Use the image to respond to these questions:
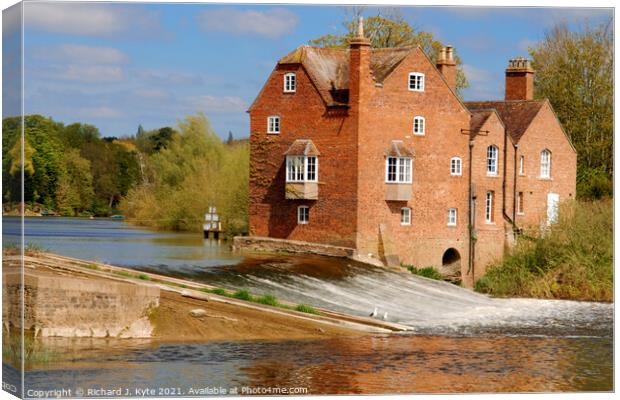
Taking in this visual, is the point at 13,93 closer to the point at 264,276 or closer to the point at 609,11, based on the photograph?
the point at 609,11

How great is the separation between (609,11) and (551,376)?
6.31 metres

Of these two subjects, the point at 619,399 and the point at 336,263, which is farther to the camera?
the point at 336,263

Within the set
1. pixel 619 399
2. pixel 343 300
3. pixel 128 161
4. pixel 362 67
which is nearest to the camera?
pixel 619 399

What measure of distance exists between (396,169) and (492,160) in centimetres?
547

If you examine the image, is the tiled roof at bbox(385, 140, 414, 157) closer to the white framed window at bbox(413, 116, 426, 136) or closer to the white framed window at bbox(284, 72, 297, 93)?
the white framed window at bbox(413, 116, 426, 136)

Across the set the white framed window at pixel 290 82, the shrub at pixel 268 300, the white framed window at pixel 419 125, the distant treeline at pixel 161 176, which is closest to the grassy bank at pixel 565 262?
the white framed window at pixel 419 125

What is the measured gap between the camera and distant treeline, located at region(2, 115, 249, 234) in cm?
3175

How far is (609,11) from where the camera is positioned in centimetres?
1995

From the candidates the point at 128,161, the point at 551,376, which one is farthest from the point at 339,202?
the point at 551,376

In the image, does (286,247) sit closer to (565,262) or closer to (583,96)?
(565,262)

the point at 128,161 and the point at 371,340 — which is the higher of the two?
the point at 128,161

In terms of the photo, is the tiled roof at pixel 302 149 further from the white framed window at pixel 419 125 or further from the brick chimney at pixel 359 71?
the white framed window at pixel 419 125

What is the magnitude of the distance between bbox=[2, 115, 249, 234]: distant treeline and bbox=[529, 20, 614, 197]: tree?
444 inches

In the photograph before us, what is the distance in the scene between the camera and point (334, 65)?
1368 inches
